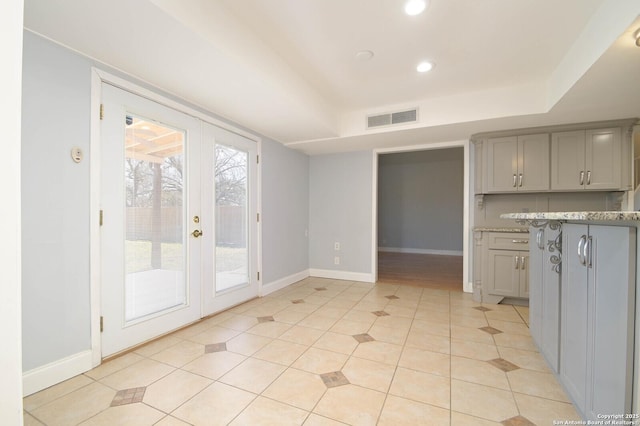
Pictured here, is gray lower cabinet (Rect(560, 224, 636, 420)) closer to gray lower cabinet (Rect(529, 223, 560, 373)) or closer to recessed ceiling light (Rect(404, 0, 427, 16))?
gray lower cabinet (Rect(529, 223, 560, 373))

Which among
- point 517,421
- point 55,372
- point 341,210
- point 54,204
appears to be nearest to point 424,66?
point 341,210

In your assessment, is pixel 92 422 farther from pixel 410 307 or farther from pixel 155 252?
pixel 410 307

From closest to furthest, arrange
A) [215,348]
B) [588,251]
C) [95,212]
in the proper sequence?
[588,251]
[95,212]
[215,348]

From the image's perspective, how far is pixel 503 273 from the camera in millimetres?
3398

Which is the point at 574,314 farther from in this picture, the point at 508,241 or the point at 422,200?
the point at 422,200

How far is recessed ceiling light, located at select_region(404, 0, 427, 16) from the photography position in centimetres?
185

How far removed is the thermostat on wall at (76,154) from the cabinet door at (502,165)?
4.20 metres

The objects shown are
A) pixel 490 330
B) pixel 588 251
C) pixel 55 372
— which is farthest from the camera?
pixel 490 330

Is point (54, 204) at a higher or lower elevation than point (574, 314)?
higher

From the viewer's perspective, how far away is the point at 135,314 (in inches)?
89.6

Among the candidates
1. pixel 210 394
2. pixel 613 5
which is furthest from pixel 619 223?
pixel 210 394

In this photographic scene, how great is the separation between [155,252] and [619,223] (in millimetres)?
2985

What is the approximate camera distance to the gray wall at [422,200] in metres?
7.25

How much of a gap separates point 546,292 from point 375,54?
7.56 ft
